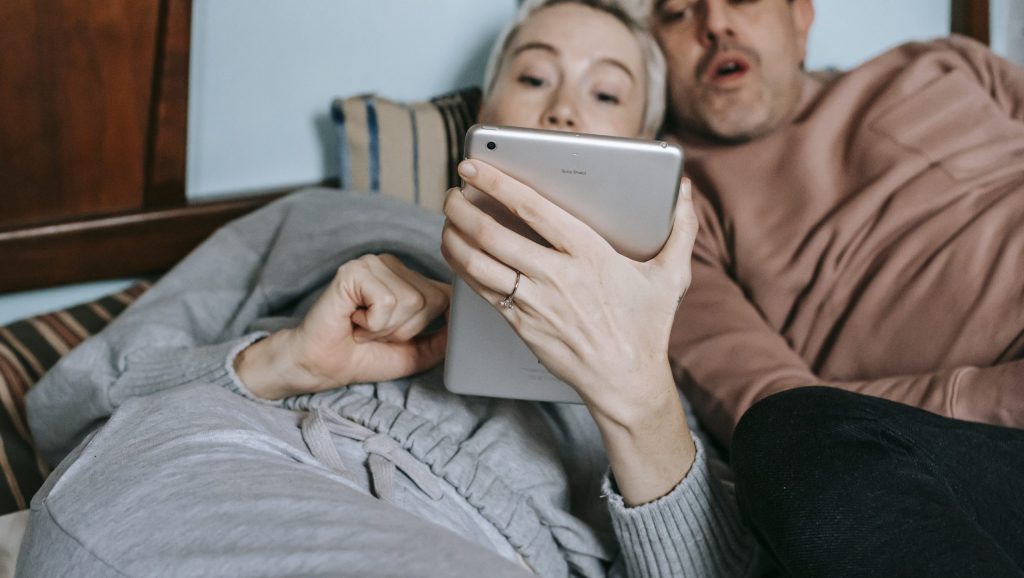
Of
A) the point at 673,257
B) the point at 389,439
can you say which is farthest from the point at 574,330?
the point at 389,439

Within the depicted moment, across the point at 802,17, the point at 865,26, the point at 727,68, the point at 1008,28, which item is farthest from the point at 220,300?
the point at 1008,28

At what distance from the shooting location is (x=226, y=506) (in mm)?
718

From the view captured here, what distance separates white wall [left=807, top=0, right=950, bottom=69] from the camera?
77.0 inches

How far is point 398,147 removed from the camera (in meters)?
1.48

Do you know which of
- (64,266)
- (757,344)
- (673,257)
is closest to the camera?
(673,257)

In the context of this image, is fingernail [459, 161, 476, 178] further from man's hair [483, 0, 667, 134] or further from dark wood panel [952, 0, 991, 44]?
dark wood panel [952, 0, 991, 44]

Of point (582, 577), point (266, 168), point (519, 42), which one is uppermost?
point (519, 42)

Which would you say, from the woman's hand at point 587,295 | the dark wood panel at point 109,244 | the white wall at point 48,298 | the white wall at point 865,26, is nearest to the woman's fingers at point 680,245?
the woman's hand at point 587,295

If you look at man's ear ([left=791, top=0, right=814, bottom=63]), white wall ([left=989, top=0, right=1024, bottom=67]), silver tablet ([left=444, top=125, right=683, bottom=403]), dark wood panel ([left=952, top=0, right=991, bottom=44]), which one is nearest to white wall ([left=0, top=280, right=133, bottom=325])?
silver tablet ([left=444, top=125, right=683, bottom=403])

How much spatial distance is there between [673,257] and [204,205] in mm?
859

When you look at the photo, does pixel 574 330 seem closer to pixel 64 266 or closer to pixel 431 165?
pixel 431 165

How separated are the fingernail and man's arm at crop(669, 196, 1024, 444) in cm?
55

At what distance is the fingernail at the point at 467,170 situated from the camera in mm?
777

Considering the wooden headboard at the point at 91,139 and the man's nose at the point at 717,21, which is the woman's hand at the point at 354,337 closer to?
the wooden headboard at the point at 91,139
